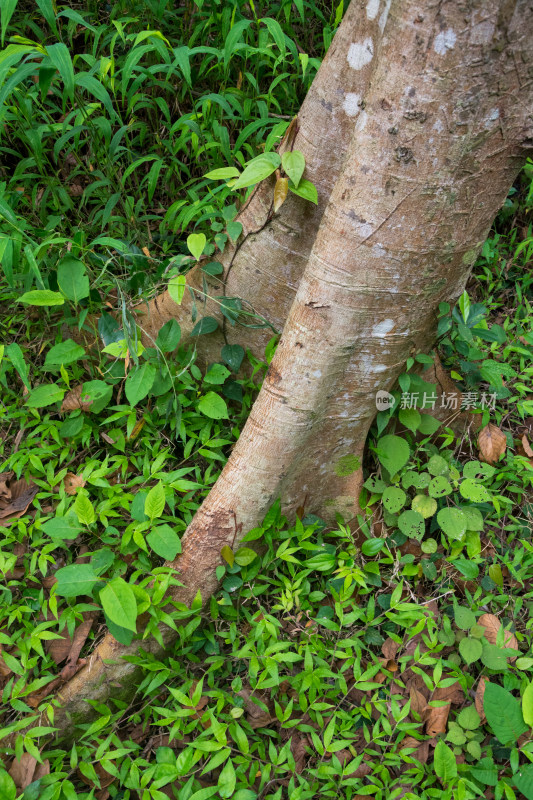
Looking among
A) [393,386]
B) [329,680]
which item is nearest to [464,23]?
[393,386]

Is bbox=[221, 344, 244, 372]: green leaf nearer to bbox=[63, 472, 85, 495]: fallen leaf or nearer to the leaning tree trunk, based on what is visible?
the leaning tree trunk

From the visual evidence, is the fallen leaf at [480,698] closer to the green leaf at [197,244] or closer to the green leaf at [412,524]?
the green leaf at [412,524]

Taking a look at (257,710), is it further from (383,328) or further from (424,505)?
(383,328)

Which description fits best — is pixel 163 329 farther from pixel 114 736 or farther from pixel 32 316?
pixel 114 736

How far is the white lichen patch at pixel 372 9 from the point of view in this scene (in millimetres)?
1751

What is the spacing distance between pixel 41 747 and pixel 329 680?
3.25ft

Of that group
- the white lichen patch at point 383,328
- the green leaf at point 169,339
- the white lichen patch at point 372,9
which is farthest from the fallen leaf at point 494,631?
the white lichen patch at point 372,9

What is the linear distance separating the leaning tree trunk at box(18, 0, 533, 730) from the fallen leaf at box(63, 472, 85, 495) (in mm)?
548

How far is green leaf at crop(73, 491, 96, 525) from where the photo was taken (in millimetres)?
1948

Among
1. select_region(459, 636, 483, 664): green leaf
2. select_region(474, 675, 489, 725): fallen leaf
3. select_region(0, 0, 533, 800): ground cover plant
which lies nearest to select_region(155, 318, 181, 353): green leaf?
select_region(0, 0, 533, 800): ground cover plant

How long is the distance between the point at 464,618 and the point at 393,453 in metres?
0.66

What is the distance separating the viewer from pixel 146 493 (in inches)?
79.3

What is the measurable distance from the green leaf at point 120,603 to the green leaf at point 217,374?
0.92 meters

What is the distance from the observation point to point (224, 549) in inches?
82.2
